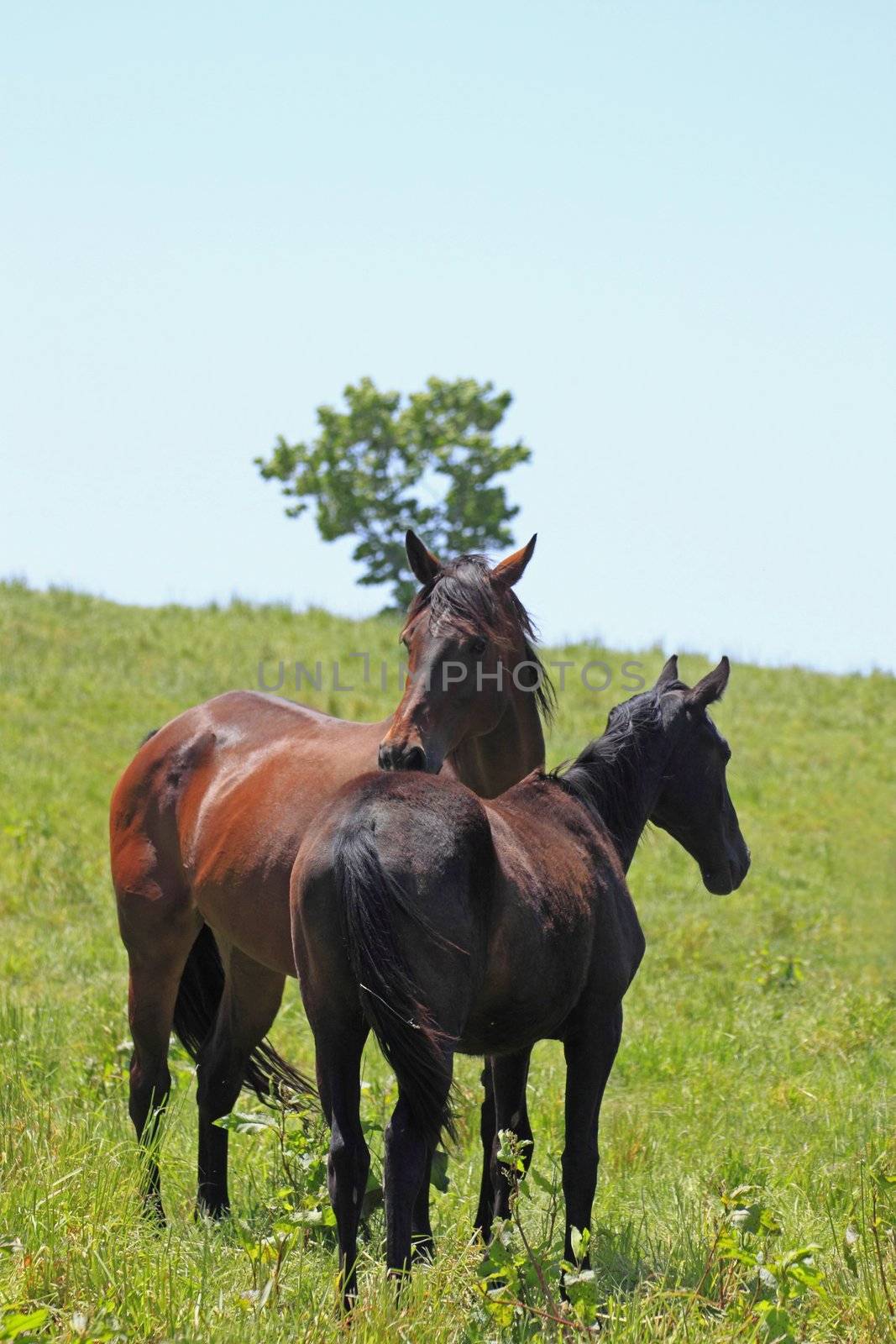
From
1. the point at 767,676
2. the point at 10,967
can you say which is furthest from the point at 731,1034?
the point at 767,676

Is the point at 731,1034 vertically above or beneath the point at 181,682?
beneath

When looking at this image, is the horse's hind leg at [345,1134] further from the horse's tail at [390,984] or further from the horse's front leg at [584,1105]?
the horse's front leg at [584,1105]

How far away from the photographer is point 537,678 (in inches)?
200

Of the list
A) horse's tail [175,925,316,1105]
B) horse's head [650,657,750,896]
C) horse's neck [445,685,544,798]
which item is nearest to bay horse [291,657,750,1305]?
horse's head [650,657,750,896]

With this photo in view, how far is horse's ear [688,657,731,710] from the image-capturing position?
4.65 metres

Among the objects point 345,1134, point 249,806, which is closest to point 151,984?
point 249,806

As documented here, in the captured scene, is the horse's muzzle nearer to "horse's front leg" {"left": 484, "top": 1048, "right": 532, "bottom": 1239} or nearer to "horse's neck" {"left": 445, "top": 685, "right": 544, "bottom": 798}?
"horse's neck" {"left": 445, "top": 685, "right": 544, "bottom": 798}

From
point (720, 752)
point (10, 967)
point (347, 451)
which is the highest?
point (347, 451)

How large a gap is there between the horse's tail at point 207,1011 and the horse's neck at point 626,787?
6.92 ft

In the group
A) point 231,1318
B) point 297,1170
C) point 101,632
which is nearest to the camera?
point 231,1318

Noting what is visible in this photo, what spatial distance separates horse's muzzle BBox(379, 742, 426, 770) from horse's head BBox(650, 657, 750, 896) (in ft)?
2.84

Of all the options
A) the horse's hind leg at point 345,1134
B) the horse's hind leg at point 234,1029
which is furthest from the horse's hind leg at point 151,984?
the horse's hind leg at point 345,1134

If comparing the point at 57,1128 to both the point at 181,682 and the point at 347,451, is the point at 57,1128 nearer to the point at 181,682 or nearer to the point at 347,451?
the point at 181,682

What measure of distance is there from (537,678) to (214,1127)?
2178mm
